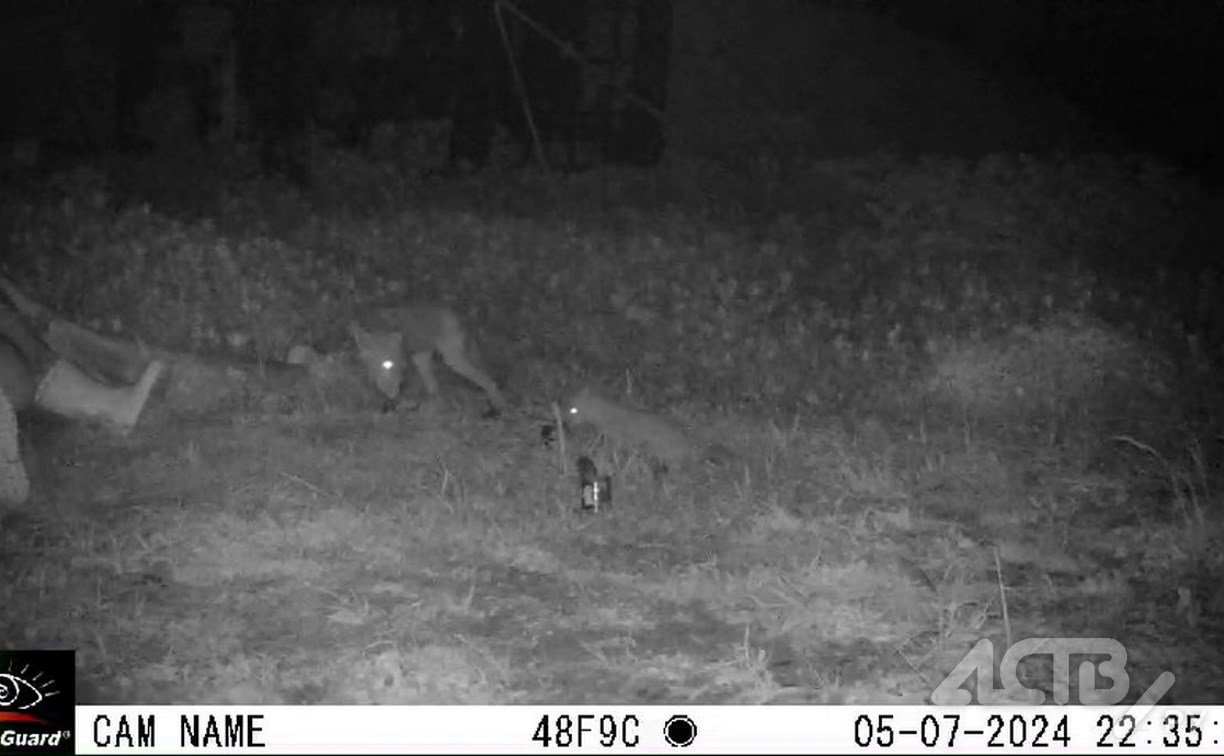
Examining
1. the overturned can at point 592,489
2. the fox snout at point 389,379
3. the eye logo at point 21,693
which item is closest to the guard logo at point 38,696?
the eye logo at point 21,693

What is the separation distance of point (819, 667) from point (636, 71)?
1115cm

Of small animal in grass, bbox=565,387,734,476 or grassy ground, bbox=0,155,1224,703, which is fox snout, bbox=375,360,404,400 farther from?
small animal in grass, bbox=565,387,734,476

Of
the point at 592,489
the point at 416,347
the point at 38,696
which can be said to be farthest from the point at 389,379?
the point at 38,696

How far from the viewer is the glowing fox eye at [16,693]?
3.75 metres

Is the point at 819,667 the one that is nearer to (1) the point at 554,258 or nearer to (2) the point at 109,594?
(2) the point at 109,594

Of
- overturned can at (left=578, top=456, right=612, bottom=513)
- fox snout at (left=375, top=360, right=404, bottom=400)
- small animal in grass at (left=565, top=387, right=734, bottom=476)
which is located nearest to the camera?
overturned can at (left=578, top=456, right=612, bottom=513)

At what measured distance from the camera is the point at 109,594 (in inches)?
192

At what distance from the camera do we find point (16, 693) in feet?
12.4

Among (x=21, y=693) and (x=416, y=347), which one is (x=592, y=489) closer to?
(x=416, y=347)

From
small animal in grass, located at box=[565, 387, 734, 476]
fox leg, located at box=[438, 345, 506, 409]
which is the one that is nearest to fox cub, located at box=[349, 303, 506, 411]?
fox leg, located at box=[438, 345, 506, 409]

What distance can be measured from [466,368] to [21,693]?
4.06 meters

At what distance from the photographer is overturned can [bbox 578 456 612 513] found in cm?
583

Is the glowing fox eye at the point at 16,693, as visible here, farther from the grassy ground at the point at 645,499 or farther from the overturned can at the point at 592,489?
the overturned can at the point at 592,489

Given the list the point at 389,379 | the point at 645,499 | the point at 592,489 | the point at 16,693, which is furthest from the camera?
the point at 389,379
